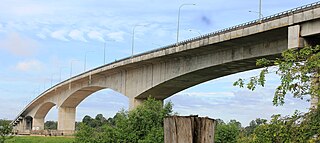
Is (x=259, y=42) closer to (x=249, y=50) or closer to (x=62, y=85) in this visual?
(x=249, y=50)

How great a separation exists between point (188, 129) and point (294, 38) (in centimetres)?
2288

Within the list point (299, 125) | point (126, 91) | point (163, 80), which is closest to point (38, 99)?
point (126, 91)

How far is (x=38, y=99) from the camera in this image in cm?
8838

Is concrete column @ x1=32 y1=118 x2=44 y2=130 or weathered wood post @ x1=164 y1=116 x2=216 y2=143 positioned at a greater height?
weathered wood post @ x1=164 y1=116 x2=216 y2=143

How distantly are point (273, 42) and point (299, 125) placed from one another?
20.4 meters

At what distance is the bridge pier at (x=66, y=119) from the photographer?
79.4 metres

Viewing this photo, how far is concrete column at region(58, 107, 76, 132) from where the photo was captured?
7981cm

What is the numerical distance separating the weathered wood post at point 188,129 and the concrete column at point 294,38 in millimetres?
22103

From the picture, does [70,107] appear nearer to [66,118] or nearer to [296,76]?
[66,118]

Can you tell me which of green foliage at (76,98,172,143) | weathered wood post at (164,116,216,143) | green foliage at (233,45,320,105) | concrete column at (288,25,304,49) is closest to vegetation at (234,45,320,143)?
green foliage at (233,45,320,105)

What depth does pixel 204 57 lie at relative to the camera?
37750 millimetres

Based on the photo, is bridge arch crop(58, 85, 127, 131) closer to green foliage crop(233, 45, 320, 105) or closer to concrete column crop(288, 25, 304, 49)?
concrete column crop(288, 25, 304, 49)

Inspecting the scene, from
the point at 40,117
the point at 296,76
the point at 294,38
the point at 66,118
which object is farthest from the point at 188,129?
the point at 40,117

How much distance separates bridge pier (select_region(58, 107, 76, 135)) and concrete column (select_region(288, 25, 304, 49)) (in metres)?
53.4
